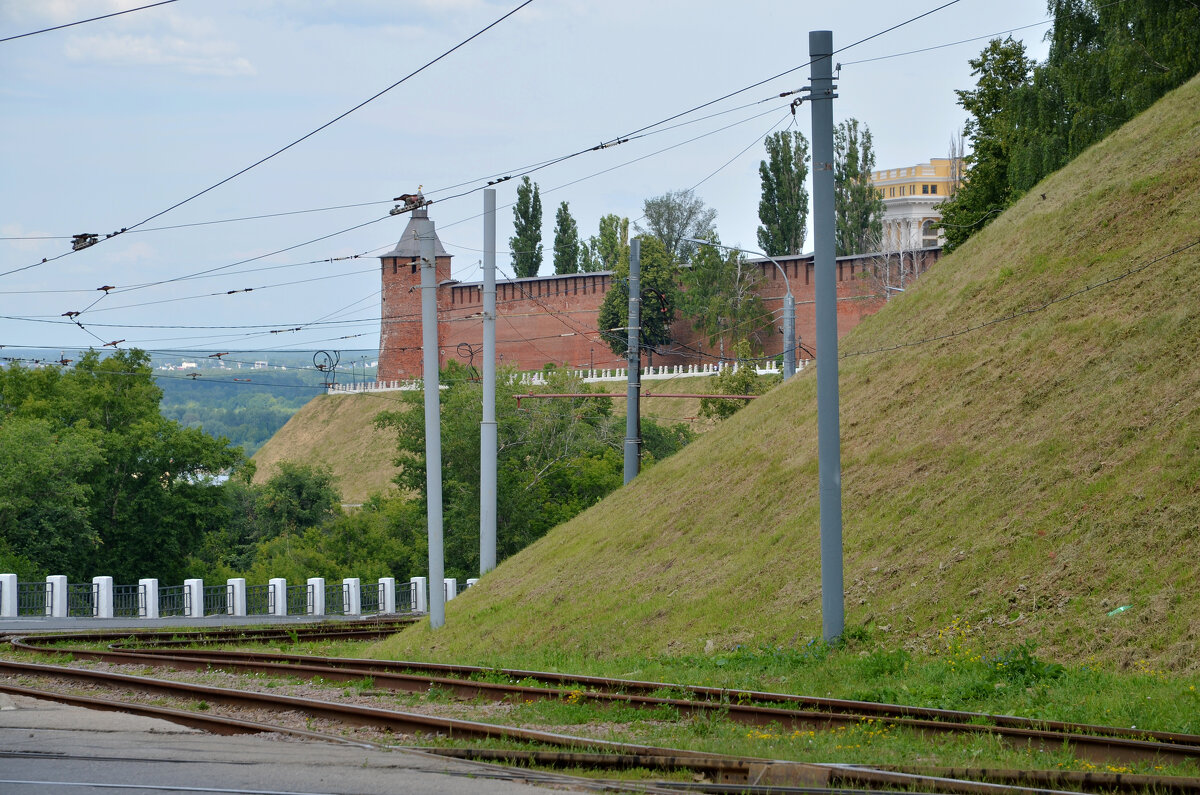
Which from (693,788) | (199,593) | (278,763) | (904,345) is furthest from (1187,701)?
(199,593)

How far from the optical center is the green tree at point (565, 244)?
91438 mm

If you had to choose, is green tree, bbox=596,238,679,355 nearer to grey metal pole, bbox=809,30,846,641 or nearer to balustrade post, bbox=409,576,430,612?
balustrade post, bbox=409,576,430,612

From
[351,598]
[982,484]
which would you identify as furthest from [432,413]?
[351,598]

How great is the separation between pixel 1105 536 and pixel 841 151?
67565mm

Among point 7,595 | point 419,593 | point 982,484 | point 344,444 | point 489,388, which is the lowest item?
point 419,593

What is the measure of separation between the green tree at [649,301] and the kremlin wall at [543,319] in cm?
138

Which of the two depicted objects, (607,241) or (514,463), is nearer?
(514,463)

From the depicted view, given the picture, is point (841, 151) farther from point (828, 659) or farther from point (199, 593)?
point (828, 659)

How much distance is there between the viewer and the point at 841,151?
253ft

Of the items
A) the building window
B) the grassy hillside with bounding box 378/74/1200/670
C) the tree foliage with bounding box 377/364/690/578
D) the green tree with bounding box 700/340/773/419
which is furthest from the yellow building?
the grassy hillside with bounding box 378/74/1200/670

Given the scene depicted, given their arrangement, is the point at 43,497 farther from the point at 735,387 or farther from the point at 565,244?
the point at 565,244

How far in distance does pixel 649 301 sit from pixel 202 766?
7680cm

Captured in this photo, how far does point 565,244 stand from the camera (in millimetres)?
91500

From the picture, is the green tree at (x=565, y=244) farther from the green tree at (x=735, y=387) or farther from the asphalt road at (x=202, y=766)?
the asphalt road at (x=202, y=766)
